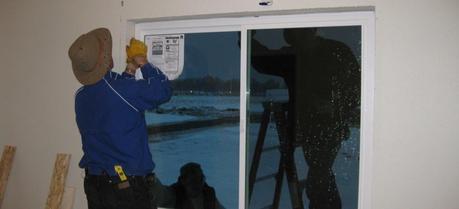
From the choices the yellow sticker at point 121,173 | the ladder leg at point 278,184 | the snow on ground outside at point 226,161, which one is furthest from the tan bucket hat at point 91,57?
the ladder leg at point 278,184

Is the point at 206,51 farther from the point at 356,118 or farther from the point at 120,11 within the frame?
the point at 356,118

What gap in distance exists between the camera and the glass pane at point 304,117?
80.3 inches

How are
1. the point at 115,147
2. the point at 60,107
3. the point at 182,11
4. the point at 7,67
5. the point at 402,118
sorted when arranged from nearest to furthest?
the point at 402,118, the point at 115,147, the point at 182,11, the point at 60,107, the point at 7,67

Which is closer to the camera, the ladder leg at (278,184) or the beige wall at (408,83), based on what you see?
the beige wall at (408,83)

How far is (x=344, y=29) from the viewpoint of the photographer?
79.2 inches

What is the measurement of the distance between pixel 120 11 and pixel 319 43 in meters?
1.28

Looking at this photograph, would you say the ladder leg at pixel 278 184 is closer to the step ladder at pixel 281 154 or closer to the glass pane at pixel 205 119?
the step ladder at pixel 281 154

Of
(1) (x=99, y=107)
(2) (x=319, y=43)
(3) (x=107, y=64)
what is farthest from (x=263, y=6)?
(1) (x=99, y=107)

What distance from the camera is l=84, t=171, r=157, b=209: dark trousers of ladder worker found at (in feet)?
6.48

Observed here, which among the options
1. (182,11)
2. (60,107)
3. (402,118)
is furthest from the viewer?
(60,107)

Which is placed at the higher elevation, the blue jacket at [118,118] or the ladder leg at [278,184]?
the blue jacket at [118,118]

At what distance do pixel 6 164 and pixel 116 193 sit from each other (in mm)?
1230

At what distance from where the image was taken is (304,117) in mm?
2131

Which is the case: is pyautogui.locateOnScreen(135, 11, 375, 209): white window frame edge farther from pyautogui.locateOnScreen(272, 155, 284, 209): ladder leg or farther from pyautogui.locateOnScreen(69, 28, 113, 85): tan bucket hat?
pyautogui.locateOnScreen(69, 28, 113, 85): tan bucket hat
